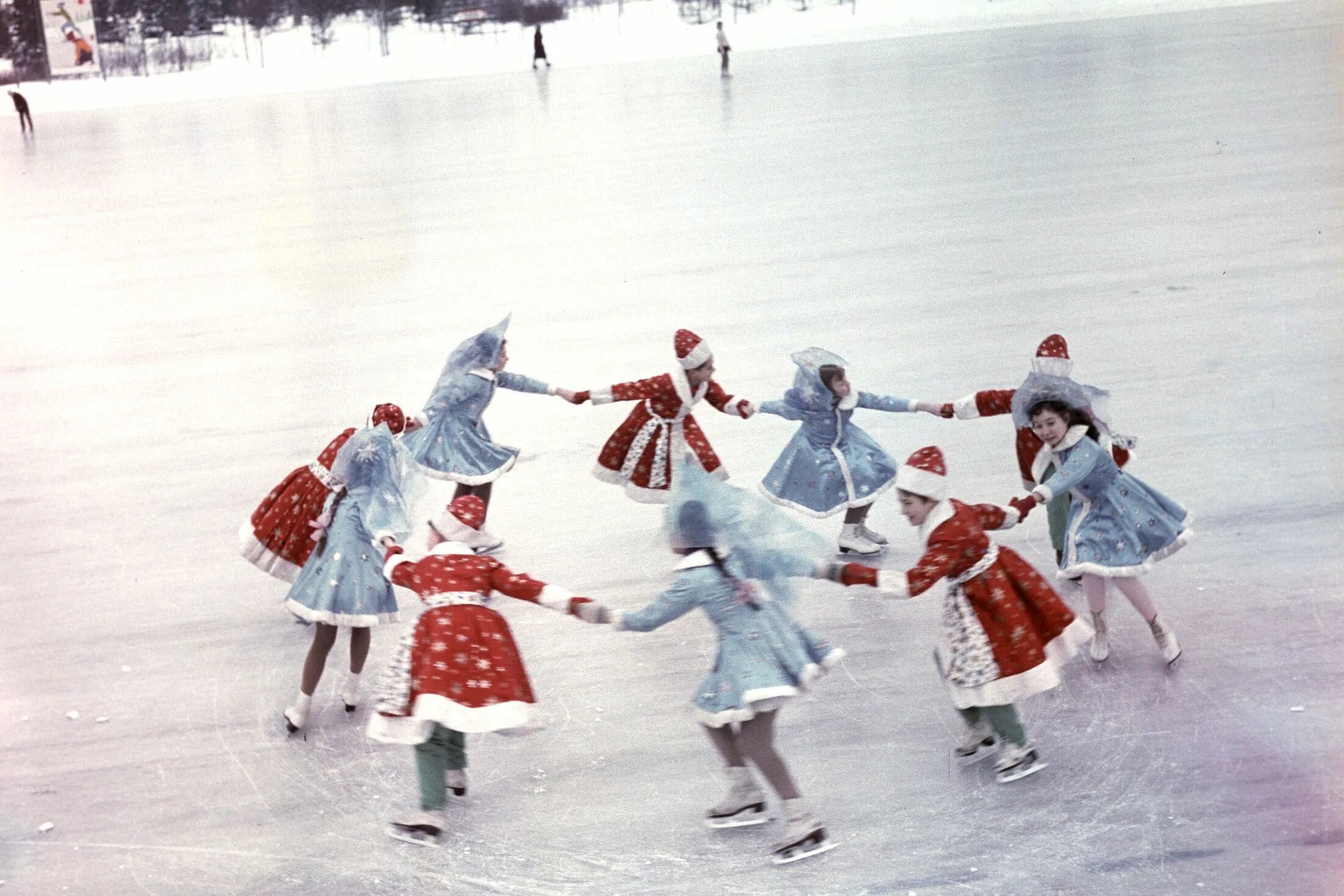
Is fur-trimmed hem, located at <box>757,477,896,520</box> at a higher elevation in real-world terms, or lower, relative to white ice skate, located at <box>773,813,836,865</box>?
higher

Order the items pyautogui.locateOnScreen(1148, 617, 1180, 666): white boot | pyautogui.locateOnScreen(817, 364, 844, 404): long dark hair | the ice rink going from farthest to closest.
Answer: pyautogui.locateOnScreen(817, 364, 844, 404): long dark hair, pyautogui.locateOnScreen(1148, 617, 1180, 666): white boot, the ice rink

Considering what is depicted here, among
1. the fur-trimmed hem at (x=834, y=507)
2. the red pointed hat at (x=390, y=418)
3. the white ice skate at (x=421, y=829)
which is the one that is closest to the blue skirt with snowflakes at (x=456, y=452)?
the red pointed hat at (x=390, y=418)

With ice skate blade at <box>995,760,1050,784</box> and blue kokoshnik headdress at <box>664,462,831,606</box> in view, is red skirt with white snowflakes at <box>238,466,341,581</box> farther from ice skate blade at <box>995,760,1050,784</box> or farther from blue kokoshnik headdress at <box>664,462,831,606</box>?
ice skate blade at <box>995,760,1050,784</box>

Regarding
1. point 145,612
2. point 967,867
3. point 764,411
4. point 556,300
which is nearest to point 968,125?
point 556,300

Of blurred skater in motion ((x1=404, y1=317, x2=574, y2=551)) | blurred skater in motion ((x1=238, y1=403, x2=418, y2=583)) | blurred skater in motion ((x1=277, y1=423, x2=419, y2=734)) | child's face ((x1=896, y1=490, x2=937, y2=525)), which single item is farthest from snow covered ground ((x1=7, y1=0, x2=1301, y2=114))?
child's face ((x1=896, y1=490, x2=937, y2=525))

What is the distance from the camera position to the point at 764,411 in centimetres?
692

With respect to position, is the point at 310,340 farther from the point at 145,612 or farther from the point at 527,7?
the point at 527,7

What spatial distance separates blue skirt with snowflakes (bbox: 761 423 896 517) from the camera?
6.86 metres

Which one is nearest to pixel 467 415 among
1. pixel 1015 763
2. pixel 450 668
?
pixel 450 668

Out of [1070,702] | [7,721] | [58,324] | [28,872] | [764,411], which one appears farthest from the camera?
[58,324]

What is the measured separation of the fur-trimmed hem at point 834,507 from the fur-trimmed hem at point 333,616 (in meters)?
2.07

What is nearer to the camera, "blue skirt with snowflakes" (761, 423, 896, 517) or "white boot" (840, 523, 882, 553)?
"blue skirt with snowflakes" (761, 423, 896, 517)

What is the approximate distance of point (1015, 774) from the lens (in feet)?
16.7

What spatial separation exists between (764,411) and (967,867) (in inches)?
107
